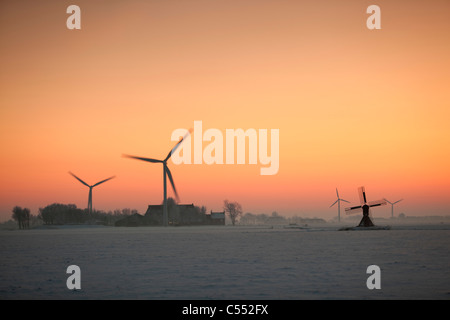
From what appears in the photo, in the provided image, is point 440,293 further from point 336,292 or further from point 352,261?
point 352,261

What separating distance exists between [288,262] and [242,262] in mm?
4017

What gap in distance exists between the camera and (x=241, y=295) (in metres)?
24.1

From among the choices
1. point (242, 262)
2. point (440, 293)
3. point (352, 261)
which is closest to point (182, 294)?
point (440, 293)
